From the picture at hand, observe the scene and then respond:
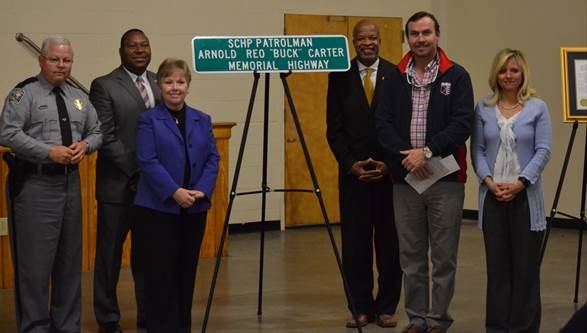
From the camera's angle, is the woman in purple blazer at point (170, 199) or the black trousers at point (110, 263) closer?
the woman in purple blazer at point (170, 199)

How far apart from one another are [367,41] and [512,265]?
1.52 meters

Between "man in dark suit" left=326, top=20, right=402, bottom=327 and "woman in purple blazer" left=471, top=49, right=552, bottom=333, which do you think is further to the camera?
"man in dark suit" left=326, top=20, right=402, bottom=327

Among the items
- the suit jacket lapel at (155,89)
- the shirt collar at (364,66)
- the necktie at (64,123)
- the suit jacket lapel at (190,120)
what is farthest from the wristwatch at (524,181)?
the necktie at (64,123)

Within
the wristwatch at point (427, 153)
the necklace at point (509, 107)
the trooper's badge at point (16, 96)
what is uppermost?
the trooper's badge at point (16, 96)

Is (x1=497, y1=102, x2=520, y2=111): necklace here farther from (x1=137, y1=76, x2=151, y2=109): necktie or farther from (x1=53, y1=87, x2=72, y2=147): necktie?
(x1=53, y1=87, x2=72, y2=147): necktie

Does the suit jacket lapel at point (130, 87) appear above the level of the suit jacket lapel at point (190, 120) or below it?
above

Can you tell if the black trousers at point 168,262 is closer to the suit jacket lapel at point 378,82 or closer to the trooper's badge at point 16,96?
the trooper's badge at point 16,96

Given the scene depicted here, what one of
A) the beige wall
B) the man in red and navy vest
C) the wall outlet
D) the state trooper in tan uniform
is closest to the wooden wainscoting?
the wall outlet

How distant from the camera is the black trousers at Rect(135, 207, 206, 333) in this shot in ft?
16.1

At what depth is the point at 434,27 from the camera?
5402 mm

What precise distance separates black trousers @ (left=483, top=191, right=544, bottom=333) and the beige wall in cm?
444

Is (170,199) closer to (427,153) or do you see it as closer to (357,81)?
(427,153)

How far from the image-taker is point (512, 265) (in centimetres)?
532

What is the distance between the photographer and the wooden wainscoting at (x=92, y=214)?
276 inches
